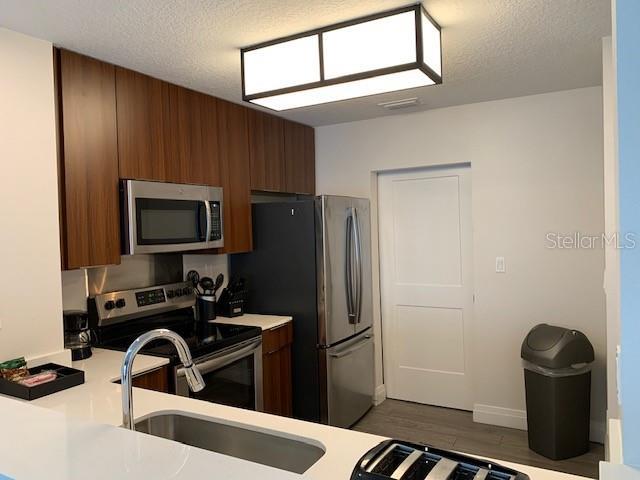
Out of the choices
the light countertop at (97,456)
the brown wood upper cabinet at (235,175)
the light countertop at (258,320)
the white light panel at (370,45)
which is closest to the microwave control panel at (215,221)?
the brown wood upper cabinet at (235,175)

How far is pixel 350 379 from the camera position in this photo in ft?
11.9

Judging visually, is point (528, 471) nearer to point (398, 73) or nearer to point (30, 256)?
point (398, 73)

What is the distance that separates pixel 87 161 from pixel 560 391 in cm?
300

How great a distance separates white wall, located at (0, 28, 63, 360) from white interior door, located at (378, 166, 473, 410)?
103 inches

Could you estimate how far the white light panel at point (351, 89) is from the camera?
6.62ft

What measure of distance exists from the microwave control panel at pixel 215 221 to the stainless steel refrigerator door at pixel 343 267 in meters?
0.67

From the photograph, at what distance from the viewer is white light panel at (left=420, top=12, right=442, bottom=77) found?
1955mm

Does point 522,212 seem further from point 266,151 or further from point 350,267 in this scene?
point 266,151

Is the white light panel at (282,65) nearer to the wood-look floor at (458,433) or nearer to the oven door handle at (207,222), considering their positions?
the oven door handle at (207,222)

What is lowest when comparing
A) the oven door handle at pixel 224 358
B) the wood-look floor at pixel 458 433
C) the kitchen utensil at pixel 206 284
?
the wood-look floor at pixel 458 433

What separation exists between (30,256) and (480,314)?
294cm

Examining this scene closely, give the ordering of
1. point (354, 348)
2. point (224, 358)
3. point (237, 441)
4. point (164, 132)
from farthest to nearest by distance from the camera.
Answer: point (354, 348) → point (164, 132) → point (224, 358) → point (237, 441)

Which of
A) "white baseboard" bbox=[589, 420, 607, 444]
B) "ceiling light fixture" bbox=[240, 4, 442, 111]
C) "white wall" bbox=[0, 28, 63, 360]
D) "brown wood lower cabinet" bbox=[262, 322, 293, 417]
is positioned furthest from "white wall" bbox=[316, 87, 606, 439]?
"white wall" bbox=[0, 28, 63, 360]

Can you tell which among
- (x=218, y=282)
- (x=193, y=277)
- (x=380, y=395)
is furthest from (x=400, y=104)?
(x=380, y=395)
